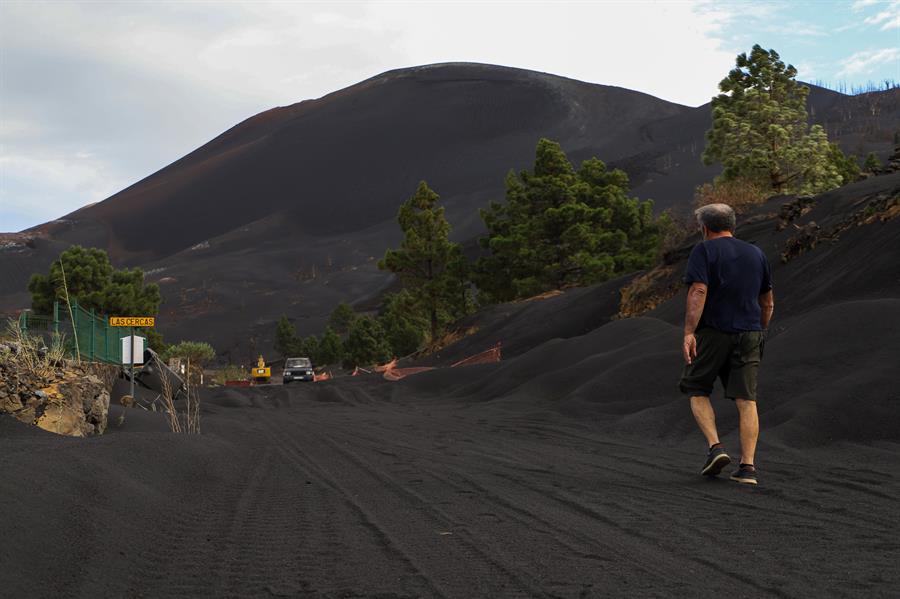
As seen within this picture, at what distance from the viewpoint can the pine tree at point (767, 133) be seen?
4166 centimetres

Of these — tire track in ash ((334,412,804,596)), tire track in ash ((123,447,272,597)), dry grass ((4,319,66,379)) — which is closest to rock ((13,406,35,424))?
dry grass ((4,319,66,379))

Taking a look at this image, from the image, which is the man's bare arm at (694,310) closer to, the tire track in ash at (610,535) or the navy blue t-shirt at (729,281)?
the navy blue t-shirt at (729,281)

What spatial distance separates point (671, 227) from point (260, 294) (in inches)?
5287

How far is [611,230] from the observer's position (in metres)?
58.8

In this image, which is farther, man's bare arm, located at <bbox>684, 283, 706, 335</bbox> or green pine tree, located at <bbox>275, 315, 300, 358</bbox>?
green pine tree, located at <bbox>275, 315, 300, 358</bbox>

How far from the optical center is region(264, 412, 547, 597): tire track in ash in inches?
189

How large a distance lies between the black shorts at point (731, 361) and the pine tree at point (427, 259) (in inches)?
1954

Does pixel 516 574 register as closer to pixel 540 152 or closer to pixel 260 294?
pixel 540 152

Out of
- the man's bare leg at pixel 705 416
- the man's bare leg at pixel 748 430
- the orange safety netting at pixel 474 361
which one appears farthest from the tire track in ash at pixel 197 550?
the orange safety netting at pixel 474 361

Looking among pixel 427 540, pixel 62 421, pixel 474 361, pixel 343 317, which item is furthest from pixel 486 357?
pixel 343 317

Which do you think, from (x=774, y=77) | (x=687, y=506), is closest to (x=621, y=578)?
(x=687, y=506)

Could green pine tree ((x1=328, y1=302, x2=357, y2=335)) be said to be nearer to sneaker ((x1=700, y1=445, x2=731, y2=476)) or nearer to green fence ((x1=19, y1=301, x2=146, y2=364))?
green fence ((x1=19, y1=301, x2=146, y2=364))

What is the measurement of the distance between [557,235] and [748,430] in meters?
47.8

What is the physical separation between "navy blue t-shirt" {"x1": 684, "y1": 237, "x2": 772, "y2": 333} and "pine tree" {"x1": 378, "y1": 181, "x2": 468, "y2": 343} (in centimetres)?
4957
